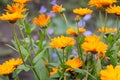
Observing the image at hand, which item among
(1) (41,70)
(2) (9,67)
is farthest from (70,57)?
(2) (9,67)

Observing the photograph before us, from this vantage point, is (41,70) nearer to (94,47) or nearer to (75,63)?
(75,63)

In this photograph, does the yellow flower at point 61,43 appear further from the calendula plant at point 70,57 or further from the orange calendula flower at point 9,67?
the orange calendula flower at point 9,67

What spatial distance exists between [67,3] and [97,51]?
229 centimetres

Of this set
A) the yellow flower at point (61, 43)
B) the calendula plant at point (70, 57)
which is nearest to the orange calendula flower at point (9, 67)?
the calendula plant at point (70, 57)

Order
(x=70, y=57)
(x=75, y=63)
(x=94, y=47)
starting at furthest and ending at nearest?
(x=70, y=57) → (x=75, y=63) → (x=94, y=47)

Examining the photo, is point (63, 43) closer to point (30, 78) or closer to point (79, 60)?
point (79, 60)

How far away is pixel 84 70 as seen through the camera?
1.01 metres

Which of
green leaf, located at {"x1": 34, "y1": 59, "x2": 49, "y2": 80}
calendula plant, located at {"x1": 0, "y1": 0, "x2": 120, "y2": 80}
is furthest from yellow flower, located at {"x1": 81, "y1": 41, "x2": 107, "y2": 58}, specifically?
green leaf, located at {"x1": 34, "y1": 59, "x2": 49, "y2": 80}

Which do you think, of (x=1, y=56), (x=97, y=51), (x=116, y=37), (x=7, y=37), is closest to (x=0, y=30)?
(x=7, y=37)

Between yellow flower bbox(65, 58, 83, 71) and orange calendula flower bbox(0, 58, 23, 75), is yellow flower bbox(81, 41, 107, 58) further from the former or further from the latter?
orange calendula flower bbox(0, 58, 23, 75)

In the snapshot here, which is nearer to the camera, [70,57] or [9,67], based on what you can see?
[9,67]

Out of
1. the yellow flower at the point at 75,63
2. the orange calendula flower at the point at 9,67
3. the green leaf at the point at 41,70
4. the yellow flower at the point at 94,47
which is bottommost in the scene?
the green leaf at the point at 41,70

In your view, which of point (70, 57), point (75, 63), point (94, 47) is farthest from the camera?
point (70, 57)

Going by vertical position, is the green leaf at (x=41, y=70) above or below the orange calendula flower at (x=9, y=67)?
below
